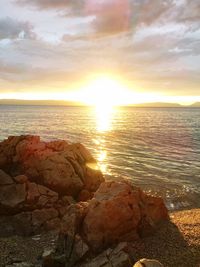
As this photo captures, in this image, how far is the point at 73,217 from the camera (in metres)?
15.9

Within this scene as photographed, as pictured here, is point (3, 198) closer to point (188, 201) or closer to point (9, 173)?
point (9, 173)

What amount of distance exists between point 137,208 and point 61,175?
747cm

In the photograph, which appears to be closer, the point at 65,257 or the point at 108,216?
the point at 65,257

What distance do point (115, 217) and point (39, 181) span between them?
8.30 m

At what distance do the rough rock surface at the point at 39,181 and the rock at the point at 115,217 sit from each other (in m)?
4.93

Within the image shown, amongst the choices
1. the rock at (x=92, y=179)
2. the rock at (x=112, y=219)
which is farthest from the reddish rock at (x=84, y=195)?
the rock at (x=112, y=219)

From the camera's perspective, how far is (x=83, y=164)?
2525 cm

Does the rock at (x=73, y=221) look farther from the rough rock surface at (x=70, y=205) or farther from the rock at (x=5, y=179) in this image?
the rock at (x=5, y=179)

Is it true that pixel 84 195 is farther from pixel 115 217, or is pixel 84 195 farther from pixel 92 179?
pixel 115 217

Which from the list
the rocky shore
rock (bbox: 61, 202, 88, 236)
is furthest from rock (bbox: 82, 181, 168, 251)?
rock (bbox: 61, 202, 88, 236)

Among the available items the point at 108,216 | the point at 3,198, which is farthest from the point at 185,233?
the point at 3,198

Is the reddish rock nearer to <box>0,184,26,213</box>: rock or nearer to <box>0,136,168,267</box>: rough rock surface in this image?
<box>0,136,168,267</box>: rough rock surface

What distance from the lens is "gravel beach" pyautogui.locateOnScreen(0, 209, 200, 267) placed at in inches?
591

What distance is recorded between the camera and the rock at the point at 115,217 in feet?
51.2
